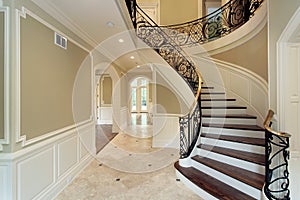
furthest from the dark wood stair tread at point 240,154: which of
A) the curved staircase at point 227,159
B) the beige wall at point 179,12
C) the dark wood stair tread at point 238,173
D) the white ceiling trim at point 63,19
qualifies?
the beige wall at point 179,12

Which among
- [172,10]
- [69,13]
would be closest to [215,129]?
[69,13]

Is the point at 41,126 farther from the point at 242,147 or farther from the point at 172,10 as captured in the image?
the point at 172,10

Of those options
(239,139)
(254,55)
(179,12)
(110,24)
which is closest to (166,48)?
(254,55)

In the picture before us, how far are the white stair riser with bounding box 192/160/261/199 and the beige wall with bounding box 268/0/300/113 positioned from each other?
1031mm

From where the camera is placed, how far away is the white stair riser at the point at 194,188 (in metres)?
2.86

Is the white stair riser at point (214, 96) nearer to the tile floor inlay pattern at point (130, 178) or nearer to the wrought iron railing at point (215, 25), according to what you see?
the tile floor inlay pattern at point (130, 178)

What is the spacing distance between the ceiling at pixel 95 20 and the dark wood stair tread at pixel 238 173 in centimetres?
282

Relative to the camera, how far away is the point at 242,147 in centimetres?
345

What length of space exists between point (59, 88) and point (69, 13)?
117cm

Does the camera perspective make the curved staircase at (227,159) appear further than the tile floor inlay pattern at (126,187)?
No

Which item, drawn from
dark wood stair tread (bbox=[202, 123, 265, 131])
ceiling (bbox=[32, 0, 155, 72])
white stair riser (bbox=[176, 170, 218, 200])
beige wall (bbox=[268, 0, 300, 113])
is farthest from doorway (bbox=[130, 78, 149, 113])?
beige wall (bbox=[268, 0, 300, 113])

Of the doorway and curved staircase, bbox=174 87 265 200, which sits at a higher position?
the doorway

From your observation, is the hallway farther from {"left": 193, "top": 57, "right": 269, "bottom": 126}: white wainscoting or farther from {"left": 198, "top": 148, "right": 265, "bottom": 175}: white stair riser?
{"left": 193, "top": 57, "right": 269, "bottom": 126}: white wainscoting

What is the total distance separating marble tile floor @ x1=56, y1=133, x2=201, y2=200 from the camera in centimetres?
312
